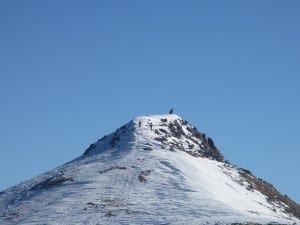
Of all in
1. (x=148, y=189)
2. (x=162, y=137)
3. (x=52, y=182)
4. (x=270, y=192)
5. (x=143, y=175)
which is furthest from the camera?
(x=162, y=137)

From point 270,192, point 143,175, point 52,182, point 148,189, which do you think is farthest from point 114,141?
point 148,189

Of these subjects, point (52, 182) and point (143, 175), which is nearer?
point (143, 175)

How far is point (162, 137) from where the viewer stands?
101m

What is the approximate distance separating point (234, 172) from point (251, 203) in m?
16.6

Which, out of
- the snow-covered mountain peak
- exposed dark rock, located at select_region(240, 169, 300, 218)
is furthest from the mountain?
exposed dark rock, located at select_region(240, 169, 300, 218)

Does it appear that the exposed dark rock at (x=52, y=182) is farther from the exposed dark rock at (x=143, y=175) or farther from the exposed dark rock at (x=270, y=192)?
the exposed dark rock at (x=270, y=192)

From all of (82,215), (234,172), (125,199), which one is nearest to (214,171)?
(234,172)

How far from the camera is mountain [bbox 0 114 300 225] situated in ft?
228

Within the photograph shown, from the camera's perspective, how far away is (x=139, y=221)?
2630 inches

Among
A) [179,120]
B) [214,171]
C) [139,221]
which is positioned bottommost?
[139,221]

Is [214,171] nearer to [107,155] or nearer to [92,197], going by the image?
[107,155]

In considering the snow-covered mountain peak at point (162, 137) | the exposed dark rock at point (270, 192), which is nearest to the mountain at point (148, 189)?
the snow-covered mountain peak at point (162, 137)

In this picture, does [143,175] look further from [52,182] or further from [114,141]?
[114,141]

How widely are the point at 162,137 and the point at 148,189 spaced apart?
22879 mm
